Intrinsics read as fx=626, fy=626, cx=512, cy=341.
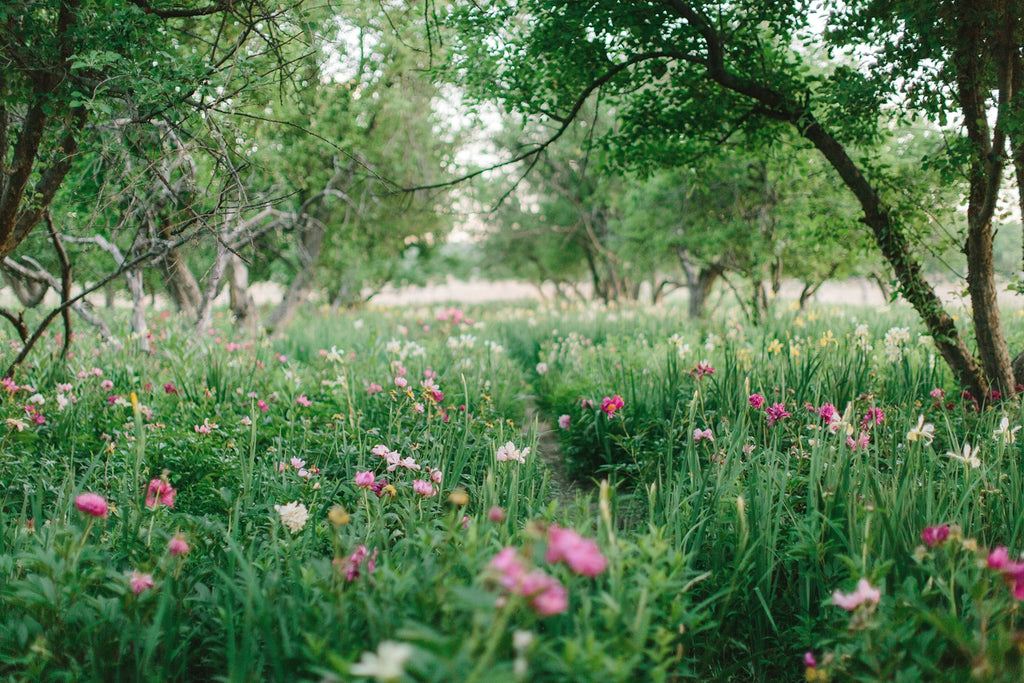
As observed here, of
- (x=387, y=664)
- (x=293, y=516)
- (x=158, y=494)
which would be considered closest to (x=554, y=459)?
(x=293, y=516)

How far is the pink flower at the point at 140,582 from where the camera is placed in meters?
1.87

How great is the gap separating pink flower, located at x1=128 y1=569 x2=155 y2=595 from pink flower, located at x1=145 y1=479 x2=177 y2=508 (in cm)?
33

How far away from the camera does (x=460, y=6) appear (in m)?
4.16

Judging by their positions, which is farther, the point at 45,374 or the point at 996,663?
the point at 45,374

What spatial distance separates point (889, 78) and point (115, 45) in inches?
183

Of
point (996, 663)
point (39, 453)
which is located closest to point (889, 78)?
point (996, 663)

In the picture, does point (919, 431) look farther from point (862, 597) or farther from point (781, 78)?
point (781, 78)

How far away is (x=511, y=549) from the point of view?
126 centimetres

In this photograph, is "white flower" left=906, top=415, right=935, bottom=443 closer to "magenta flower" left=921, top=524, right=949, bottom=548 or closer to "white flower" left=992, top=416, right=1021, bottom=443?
"white flower" left=992, top=416, right=1021, bottom=443

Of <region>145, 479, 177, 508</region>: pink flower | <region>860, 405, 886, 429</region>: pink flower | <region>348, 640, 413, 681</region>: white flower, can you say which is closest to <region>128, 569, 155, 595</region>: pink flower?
<region>145, 479, 177, 508</region>: pink flower

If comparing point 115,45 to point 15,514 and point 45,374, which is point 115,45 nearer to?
point 15,514

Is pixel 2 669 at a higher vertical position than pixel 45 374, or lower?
lower

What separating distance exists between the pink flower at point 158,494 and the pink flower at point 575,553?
162 cm

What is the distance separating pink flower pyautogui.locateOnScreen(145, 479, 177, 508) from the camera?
7.21 ft
